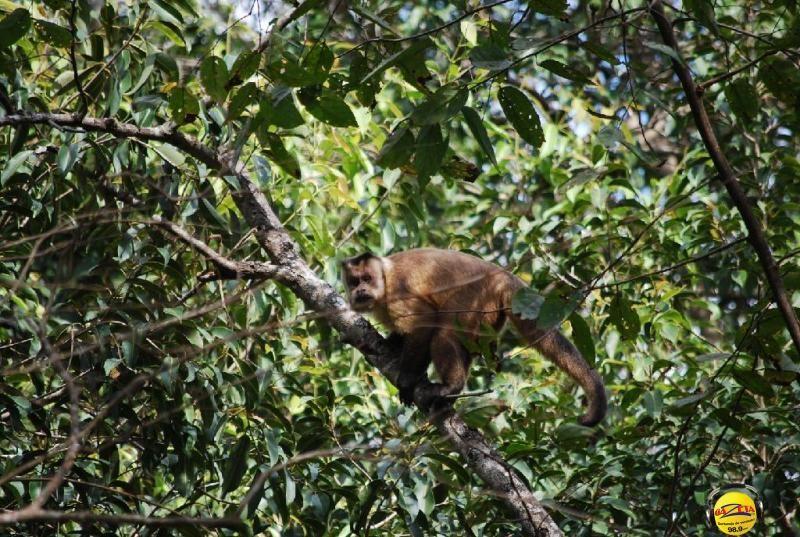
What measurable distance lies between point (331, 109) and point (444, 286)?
2.83 metres

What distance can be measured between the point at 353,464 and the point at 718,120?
3.93 meters

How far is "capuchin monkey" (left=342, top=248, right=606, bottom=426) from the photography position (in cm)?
484

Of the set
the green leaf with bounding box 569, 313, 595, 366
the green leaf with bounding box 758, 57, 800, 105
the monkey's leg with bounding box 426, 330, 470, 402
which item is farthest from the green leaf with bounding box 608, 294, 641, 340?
the monkey's leg with bounding box 426, 330, 470, 402

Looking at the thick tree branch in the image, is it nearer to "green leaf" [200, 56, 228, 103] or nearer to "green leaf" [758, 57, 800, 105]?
"green leaf" [758, 57, 800, 105]

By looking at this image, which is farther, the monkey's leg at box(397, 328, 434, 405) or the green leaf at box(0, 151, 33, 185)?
the monkey's leg at box(397, 328, 434, 405)

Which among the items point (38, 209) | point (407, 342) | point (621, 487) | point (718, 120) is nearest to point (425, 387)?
point (407, 342)

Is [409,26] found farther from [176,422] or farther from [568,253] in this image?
[176,422]

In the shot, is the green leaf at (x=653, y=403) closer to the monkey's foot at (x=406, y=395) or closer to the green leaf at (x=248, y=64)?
the monkey's foot at (x=406, y=395)

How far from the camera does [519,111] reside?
7.80 feet

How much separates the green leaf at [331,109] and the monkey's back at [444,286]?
2.72 meters

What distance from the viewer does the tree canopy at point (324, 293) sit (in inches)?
101

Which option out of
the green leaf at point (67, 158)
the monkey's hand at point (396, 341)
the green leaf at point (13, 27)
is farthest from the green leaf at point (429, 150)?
the monkey's hand at point (396, 341)

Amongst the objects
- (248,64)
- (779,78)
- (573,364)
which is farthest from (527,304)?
(573,364)

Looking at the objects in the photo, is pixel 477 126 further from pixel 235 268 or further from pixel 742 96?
pixel 235 268
